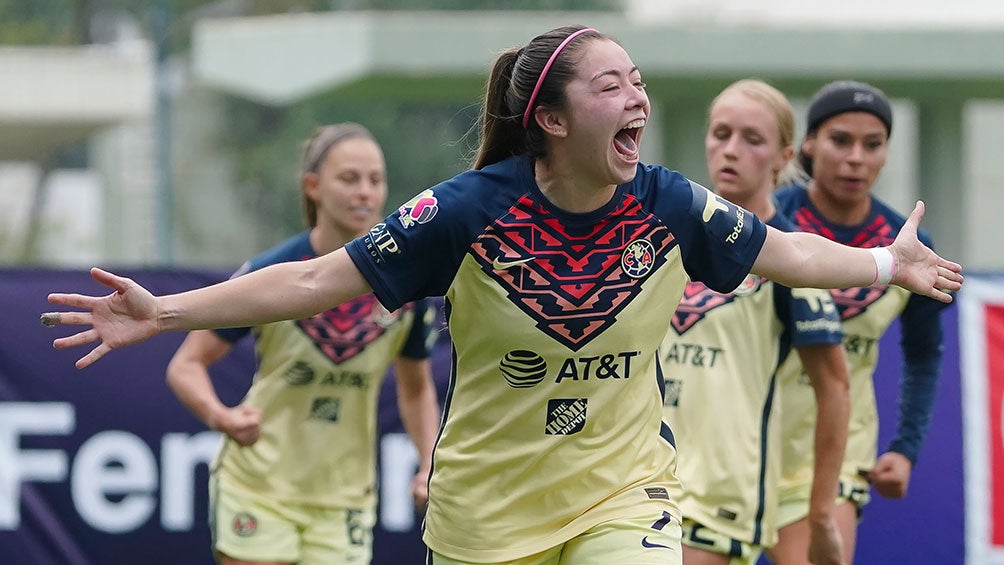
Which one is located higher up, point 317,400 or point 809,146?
point 809,146

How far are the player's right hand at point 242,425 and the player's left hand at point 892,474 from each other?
7.64ft

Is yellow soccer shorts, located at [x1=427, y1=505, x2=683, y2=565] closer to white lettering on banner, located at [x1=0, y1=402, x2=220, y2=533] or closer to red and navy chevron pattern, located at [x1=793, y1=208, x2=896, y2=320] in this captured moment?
red and navy chevron pattern, located at [x1=793, y1=208, x2=896, y2=320]

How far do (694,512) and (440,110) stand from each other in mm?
35859

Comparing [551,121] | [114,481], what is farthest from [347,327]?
[114,481]

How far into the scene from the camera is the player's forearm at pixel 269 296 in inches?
161

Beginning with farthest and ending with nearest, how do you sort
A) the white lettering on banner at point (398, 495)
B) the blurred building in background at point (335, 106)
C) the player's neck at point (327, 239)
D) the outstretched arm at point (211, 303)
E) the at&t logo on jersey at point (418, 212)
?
the blurred building in background at point (335, 106) → the white lettering on banner at point (398, 495) → the player's neck at point (327, 239) → the at&t logo on jersey at point (418, 212) → the outstretched arm at point (211, 303)

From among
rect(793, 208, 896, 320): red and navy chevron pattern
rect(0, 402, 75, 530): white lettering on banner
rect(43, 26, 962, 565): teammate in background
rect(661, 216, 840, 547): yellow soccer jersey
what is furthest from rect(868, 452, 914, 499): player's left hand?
rect(0, 402, 75, 530): white lettering on banner

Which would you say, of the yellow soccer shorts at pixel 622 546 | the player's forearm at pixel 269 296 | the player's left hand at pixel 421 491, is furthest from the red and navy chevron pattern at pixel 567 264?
the player's left hand at pixel 421 491

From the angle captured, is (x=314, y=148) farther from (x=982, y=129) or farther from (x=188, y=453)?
(x=982, y=129)

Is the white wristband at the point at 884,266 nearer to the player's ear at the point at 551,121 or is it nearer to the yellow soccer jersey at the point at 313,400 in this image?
the player's ear at the point at 551,121

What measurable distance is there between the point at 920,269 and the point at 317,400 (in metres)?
2.67

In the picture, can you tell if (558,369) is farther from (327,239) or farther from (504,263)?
(327,239)

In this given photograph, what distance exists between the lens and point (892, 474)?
621cm

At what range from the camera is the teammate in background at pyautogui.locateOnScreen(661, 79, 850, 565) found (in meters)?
5.57
